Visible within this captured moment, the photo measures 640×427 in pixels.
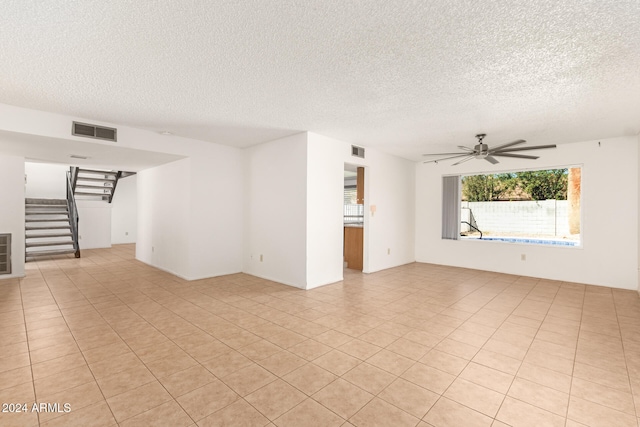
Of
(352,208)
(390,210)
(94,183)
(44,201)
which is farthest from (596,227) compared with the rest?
(44,201)

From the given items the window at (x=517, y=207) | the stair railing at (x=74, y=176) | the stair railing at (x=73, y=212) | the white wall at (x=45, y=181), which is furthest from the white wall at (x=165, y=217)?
the window at (x=517, y=207)

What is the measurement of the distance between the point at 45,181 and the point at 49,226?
1628 mm

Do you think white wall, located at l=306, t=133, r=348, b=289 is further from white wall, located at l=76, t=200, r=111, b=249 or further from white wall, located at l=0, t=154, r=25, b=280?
white wall, located at l=76, t=200, r=111, b=249

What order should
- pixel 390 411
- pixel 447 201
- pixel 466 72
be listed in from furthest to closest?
1. pixel 447 201
2. pixel 466 72
3. pixel 390 411

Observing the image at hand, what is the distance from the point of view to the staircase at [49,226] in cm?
745

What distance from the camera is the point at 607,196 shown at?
16.4 ft

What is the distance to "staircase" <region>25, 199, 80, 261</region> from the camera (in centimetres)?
745

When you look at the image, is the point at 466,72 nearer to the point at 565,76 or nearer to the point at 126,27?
the point at 565,76

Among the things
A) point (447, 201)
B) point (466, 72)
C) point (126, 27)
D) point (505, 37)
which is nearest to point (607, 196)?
point (447, 201)

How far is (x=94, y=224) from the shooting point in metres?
9.20

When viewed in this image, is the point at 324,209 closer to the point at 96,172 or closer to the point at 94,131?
the point at 94,131

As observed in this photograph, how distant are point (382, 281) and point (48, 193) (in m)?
9.93

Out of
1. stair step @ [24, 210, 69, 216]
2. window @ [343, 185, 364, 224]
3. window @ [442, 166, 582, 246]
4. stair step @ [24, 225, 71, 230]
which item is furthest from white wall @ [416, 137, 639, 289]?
stair step @ [24, 210, 69, 216]

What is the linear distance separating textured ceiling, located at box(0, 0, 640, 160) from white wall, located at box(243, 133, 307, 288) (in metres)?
A: 0.97
